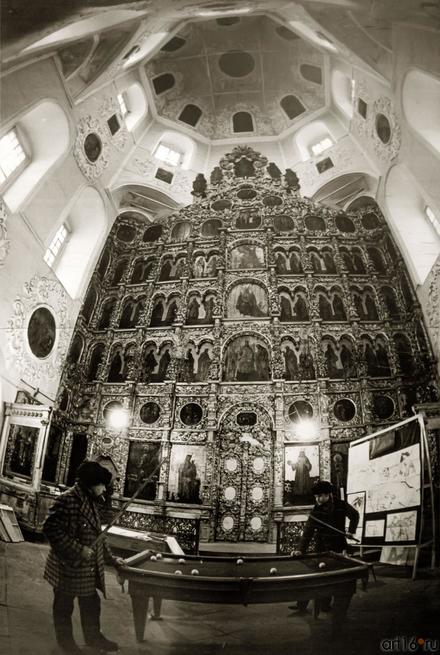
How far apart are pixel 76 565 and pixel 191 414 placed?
3.82 ft

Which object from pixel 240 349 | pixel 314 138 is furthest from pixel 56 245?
pixel 314 138

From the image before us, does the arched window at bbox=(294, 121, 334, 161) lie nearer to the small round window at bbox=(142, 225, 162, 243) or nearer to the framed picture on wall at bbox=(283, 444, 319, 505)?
the small round window at bbox=(142, 225, 162, 243)

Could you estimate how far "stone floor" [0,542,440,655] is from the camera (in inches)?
80.7

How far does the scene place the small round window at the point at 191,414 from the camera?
2859mm

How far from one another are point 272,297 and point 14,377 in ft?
6.82

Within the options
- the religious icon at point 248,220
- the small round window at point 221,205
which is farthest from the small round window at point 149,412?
the small round window at point 221,205

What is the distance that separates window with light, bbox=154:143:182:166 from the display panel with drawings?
Result: 304 centimetres

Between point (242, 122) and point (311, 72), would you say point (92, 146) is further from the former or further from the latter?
point (311, 72)

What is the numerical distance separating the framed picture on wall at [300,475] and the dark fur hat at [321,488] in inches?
1.1

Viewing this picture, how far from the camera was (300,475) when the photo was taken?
2.67m

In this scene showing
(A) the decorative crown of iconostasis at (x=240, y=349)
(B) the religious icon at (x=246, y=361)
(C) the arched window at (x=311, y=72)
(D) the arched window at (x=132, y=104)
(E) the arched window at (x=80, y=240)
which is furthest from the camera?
(D) the arched window at (x=132, y=104)

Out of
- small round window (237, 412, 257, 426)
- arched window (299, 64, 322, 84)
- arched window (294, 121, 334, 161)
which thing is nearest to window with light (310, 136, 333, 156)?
arched window (294, 121, 334, 161)

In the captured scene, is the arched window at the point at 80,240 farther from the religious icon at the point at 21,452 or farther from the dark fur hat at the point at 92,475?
the dark fur hat at the point at 92,475

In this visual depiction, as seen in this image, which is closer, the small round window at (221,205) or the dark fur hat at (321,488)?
the dark fur hat at (321,488)
